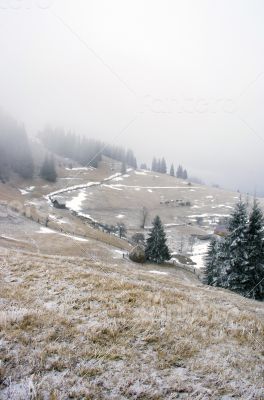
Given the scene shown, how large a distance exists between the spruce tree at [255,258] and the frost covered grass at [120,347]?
26.4 m

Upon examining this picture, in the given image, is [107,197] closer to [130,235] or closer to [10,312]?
[130,235]

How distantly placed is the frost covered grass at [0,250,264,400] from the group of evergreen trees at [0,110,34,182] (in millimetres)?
148357

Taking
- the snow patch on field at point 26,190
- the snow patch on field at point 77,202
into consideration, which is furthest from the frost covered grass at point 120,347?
the snow patch on field at point 26,190

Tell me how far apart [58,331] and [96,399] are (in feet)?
7.59

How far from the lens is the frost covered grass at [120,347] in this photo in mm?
5074

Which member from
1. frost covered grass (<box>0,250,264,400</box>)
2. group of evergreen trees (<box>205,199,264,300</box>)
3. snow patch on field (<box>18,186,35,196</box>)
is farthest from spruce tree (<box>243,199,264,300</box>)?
snow patch on field (<box>18,186,35,196</box>)

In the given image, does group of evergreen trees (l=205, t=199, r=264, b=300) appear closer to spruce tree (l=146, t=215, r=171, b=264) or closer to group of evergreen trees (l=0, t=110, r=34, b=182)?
spruce tree (l=146, t=215, r=171, b=264)

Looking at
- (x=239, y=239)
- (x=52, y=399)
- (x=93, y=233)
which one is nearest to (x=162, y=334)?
(x=52, y=399)

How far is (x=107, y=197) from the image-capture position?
15662 centimetres

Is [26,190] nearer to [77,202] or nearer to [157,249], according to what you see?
[77,202]

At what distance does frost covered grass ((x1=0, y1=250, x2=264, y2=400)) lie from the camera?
16.6 ft

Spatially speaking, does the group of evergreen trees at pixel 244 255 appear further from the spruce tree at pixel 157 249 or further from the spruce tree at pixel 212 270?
the spruce tree at pixel 157 249

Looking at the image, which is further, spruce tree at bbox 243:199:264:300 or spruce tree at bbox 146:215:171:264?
spruce tree at bbox 146:215:171:264

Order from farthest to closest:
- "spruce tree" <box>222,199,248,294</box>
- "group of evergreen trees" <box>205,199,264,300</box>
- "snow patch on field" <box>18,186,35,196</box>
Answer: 1. "snow patch on field" <box>18,186,35,196</box>
2. "spruce tree" <box>222,199,248,294</box>
3. "group of evergreen trees" <box>205,199,264,300</box>
